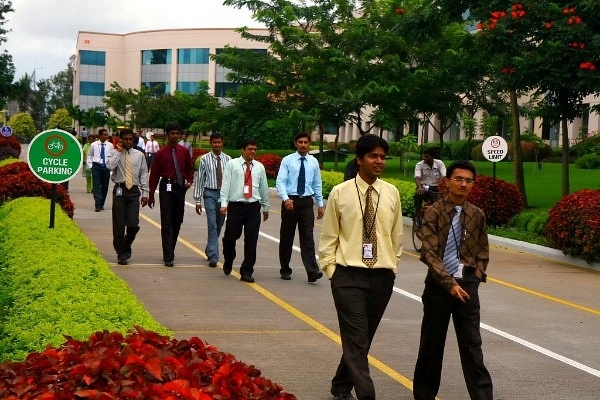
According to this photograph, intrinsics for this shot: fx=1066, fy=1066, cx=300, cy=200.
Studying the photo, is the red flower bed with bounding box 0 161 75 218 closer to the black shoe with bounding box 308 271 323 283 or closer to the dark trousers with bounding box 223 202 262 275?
the dark trousers with bounding box 223 202 262 275

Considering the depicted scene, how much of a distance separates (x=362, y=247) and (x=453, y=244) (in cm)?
63

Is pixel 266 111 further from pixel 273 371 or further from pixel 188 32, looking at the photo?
pixel 188 32

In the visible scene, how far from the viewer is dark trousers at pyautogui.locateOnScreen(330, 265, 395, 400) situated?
6.83 meters

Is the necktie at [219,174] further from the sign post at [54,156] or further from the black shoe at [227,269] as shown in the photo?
the sign post at [54,156]

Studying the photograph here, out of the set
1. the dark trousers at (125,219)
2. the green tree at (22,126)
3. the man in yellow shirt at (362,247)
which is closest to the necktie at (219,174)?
the dark trousers at (125,219)

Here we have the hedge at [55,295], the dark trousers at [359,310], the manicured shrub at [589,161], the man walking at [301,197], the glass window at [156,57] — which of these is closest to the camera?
the hedge at [55,295]

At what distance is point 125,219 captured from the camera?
1516cm

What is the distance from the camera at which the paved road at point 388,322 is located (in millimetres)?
8312

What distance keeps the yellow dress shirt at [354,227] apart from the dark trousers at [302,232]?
20.6 feet

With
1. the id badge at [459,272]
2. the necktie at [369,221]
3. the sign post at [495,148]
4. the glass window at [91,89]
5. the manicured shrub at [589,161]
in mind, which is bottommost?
the id badge at [459,272]

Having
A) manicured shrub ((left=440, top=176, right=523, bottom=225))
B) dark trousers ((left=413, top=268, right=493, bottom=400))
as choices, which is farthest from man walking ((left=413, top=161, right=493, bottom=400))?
manicured shrub ((left=440, top=176, right=523, bottom=225))

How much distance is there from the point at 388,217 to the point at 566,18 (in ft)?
46.2

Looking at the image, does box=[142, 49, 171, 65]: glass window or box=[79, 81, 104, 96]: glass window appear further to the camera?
box=[79, 81, 104, 96]: glass window

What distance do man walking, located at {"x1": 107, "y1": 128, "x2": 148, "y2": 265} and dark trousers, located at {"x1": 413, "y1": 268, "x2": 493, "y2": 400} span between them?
8311 mm
